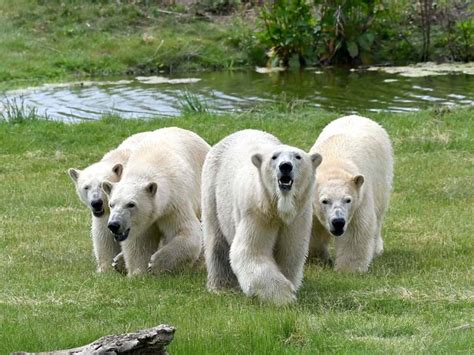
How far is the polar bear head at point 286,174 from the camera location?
7.24 m

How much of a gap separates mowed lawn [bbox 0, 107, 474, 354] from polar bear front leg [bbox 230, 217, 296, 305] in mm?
114

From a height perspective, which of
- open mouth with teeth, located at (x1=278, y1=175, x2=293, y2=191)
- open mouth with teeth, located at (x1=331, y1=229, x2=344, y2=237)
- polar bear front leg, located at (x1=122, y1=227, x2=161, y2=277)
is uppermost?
open mouth with teeth, located at (x1=278, y1=175, x2=293, y2=191)

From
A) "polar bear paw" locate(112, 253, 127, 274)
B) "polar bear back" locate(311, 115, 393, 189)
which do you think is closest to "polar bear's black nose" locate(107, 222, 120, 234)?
"polar bear paw" locate(112, 253, 127, 274)

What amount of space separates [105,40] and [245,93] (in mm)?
6411

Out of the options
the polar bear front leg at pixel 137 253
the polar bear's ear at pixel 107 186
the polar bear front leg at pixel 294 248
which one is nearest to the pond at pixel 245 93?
the polar bear front leg at pixel 137 253

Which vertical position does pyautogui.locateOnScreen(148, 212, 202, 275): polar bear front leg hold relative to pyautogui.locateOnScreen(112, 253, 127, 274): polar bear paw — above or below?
above

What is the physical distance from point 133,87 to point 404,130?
8.41m

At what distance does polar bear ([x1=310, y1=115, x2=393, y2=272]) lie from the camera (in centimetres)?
875

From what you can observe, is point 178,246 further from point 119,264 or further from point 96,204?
point 96,204

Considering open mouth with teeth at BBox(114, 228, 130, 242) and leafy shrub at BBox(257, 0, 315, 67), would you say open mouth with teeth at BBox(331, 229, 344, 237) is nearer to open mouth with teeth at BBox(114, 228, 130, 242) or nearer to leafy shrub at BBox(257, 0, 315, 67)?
open mouth with teeth at BBox(114, 228, 130, 242)

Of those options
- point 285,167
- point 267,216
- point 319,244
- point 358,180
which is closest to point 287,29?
point 319,244

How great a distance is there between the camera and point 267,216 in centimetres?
751

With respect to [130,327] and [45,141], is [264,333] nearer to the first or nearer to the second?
[130,327]

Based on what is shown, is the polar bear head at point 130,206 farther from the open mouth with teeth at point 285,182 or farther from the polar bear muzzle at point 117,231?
the open mouth with teeth at point 285,182
